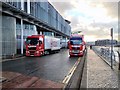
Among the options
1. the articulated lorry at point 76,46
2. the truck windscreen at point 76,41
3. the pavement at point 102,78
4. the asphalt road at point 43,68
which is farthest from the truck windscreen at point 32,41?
the pavement at point 102,78

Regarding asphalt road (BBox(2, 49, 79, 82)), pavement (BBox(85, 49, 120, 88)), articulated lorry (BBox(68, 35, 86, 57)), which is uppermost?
articulated lorry (BBox(68, 35, 86, 57))

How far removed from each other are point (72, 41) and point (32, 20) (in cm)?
1512

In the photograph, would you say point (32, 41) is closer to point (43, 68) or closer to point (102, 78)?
point (43, 68)

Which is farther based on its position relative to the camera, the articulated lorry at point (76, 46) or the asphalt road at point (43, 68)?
the articulated lorry at point (76, 46)

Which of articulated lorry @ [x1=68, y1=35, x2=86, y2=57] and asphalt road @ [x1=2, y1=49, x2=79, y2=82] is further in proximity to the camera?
articulated lorry @ [x1=68, y1=35, x2=86, y2=57]

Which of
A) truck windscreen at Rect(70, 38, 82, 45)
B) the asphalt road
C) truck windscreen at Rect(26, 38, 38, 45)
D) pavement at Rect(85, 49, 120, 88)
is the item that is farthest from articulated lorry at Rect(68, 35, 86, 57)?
pavement at Rect(85, 49, 120, 88)

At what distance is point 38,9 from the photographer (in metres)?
61.4

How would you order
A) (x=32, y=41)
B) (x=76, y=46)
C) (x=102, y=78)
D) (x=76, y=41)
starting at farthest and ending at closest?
(x=32, y=41), (x=76, y=41), (x=76, y=46), (x=102, y=78)

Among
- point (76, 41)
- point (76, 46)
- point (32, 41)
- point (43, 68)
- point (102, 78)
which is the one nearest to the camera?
point (102, 78)

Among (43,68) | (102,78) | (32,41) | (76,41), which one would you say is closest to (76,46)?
(76,41)

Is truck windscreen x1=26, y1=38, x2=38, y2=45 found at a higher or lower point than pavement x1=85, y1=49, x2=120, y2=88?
higher

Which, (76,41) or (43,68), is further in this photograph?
(76,41)

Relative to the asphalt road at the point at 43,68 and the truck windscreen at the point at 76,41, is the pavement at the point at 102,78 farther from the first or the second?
the truck windscreen at the point at 76,41

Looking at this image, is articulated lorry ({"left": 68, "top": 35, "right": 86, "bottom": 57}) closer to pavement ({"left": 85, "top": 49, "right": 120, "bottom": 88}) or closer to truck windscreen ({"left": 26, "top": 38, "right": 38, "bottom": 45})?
truck windscreen ({"left": 26, "top": 38, "right": 38, "bottom": 45})
